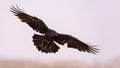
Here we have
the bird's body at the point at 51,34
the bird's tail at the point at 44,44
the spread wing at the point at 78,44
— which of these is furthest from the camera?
the spread wing at the point at 78,44

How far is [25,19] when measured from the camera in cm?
793

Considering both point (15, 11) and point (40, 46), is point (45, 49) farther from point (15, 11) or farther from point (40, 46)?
point (15, 11)

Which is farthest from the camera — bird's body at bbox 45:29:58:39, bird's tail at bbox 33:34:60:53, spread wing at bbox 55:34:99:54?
spread wing at bbox 55:34:99:54

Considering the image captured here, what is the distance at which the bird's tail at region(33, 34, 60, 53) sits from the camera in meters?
7.42

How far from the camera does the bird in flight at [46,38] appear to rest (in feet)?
24.4

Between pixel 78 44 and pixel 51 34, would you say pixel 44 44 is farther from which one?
pixel 78 44

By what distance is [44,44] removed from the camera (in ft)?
24.6

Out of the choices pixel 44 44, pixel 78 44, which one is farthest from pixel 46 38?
pixel 78 44

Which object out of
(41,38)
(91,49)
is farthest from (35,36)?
(91,49)

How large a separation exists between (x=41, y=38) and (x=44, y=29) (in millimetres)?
430

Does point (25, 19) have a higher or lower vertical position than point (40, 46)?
higher

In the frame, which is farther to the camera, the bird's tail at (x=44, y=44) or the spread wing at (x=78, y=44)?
the spread wing at (x=78, y=44)

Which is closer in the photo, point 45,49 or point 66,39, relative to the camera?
point 45,49

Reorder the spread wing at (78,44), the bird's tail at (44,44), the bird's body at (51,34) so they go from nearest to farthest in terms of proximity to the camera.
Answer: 1. the bird's tail at (44,44)
2. the bird's body at (51,34)
3. the spread wing at (78,44)
